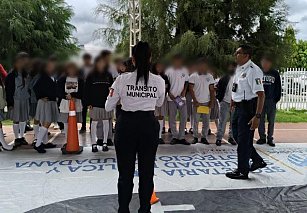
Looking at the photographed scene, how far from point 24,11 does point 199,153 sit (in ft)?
15.8

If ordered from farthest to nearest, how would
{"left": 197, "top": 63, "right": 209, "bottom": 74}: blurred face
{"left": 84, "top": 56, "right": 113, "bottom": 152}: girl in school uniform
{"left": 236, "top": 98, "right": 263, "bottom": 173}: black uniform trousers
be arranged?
{"left": 197, "top": 63, "right": 209, "bottom": 74}: blurred face → {"left": 84, "top": 56, "right": 113, "bottom": 152}: girl in school uniform → {"left": 236, "top": 98, "right": 263, "bottom": 173}: black uniform trousers

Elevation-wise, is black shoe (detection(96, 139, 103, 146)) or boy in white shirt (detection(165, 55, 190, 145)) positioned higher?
boy in white shirt (detection(165, 55, 190, 145))

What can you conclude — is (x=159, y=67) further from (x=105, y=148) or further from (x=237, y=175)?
(x=237, y=175)

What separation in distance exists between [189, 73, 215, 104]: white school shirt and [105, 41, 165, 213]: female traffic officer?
3449 millimetres

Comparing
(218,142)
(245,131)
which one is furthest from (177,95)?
(245,131)

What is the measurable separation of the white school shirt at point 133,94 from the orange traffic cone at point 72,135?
303 cm

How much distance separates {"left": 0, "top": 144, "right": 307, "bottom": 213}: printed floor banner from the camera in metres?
3.80

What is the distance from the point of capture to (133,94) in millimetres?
3180

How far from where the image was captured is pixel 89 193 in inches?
164

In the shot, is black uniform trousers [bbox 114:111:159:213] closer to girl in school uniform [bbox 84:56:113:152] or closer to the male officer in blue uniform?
the male officer in blue uniform

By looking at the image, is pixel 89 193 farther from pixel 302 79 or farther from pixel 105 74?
pixel 302 79

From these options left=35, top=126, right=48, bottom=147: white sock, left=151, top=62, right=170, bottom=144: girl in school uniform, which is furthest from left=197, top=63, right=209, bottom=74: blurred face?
left=35, top=126, right=48, bottom=147: white sock

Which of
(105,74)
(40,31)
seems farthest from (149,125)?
(40,31)

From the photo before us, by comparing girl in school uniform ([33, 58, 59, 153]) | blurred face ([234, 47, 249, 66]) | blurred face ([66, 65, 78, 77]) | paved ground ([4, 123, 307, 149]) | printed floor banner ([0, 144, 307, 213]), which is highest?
blurred face ([234, 47, 249, 66])
